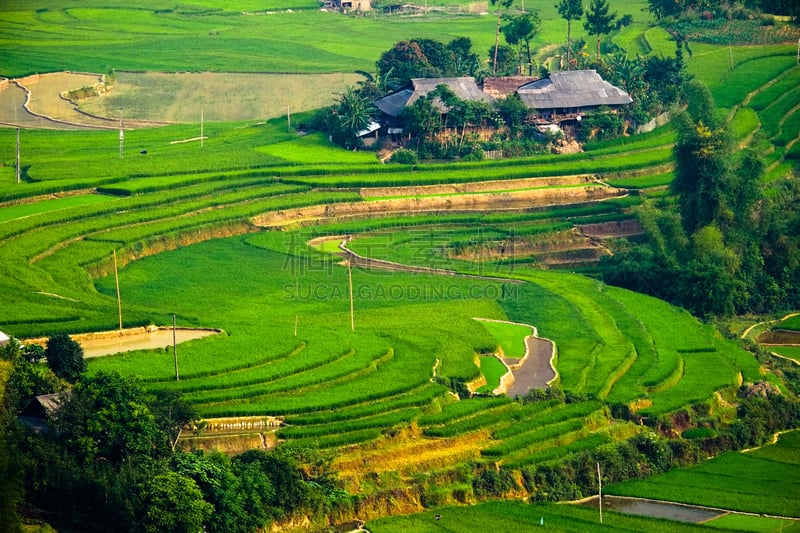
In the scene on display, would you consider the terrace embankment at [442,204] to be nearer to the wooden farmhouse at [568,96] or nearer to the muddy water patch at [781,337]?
the wooden farmhouse at [568,96]

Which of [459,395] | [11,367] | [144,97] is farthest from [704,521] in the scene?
[144,97]

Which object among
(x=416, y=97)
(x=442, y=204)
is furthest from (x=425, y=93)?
(x=442, y=204)

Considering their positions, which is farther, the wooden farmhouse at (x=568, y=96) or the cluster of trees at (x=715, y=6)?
the cluster of trees at (x=715, y=6)

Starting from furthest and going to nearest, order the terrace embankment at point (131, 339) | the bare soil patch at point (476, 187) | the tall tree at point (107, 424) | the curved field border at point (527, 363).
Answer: the bare soil patch at point (476, 187) < the curved field border at point (527, 363) < the terrace embankment at point (131, 339) < the tall tree at point (107, 424)

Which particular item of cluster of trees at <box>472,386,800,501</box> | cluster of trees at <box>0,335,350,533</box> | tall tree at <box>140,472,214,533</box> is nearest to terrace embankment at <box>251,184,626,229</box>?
cluster of trees at <box>472,386,800,501</box>

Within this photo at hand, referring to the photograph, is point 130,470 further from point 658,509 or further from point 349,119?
point 349,119

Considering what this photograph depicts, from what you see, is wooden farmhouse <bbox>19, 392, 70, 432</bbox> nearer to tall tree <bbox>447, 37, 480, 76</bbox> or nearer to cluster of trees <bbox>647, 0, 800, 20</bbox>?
tall tree <bbox>447, 37, 480, 76</bbox>

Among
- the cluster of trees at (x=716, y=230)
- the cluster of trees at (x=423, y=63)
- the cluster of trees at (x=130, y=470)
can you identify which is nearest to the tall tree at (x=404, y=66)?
the cluster of trees at (x=423, y=63)
